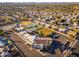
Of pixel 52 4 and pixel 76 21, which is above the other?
pixel 52 4

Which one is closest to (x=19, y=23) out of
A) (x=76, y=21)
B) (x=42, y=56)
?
(x=42, y=56)

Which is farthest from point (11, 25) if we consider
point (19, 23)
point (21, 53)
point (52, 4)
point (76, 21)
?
point (76, 21)

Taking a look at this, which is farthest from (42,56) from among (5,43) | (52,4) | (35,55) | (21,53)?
(52,4)

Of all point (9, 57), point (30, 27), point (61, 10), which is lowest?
point (9, 57)

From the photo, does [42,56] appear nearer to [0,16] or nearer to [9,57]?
[9,57]

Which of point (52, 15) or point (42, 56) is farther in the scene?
point (52, 15)

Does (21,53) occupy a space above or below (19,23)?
below

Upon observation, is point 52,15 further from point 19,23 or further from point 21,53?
point 21,53

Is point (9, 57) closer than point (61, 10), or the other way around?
point (9, 57)

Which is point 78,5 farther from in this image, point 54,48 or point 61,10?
point 54,48
